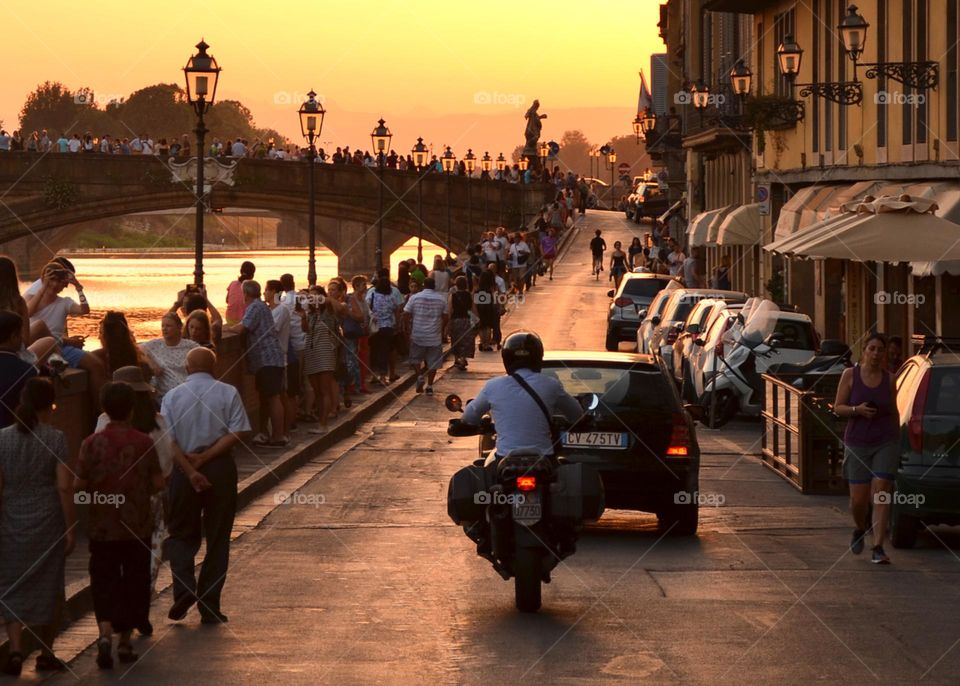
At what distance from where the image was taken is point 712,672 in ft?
31.0

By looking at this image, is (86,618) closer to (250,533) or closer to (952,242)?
(250,533)

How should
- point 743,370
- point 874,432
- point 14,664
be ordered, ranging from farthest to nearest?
point 743,370 → point 874,432 → point 14,664

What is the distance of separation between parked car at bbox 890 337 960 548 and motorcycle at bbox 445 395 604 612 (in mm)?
3434

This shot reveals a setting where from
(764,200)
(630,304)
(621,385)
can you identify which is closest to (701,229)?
(764,200)

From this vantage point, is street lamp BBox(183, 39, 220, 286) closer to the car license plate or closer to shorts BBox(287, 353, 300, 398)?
shorts BBox(287, 353, 300, 398)

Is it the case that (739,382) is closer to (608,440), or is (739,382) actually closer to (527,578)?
(608,440)

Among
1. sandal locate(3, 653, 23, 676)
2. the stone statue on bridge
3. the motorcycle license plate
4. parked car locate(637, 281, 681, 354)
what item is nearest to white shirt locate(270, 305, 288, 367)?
the motorcycle license plate

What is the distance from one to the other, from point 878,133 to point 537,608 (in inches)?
884

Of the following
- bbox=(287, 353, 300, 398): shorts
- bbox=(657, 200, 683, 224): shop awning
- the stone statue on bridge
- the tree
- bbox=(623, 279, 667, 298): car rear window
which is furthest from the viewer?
the tree

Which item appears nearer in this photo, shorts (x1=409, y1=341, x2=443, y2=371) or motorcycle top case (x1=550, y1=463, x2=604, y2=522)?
motorcycle top case (x1=550, y1=463, x2=604, y2=522)

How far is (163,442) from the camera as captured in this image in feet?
36.1

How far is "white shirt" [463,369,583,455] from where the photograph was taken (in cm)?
1125

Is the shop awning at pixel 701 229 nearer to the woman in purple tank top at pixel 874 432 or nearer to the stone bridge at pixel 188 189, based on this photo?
the stone bridge at pixel 188 189

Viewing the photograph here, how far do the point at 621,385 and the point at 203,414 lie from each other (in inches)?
183
